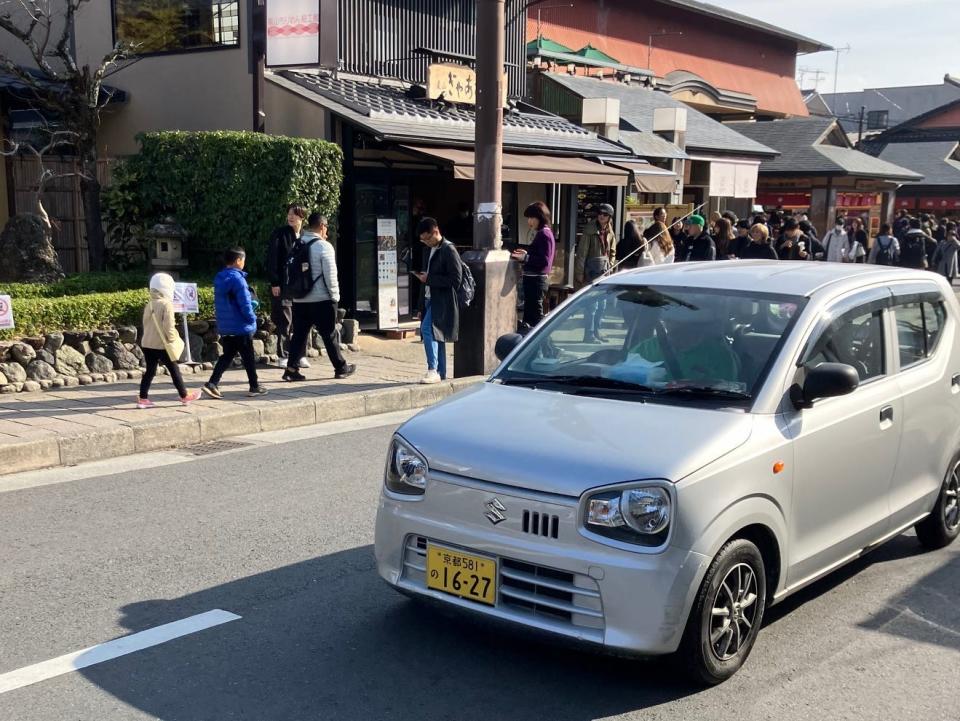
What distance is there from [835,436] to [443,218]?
511 inches

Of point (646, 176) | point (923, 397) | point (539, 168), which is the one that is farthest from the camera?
point (646, 176)

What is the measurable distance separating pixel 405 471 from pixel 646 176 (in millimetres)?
14586

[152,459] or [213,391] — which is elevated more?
[213,391]

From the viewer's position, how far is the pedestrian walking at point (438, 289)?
1030 centimetres

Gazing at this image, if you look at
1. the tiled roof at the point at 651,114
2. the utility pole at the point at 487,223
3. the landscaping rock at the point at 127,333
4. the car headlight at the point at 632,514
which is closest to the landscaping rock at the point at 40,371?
the landscaping rock at the point at 127,333

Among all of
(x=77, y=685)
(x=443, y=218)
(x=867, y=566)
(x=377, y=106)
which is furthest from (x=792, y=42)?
(x=77, y=685)

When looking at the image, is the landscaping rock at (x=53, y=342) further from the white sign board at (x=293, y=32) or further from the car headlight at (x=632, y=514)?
the car headlight at (x=632, y=514)

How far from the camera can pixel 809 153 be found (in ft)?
96.2

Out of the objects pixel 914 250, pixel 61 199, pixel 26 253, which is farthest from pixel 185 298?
pixel 914 250

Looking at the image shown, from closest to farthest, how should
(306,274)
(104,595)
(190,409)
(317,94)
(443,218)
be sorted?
(104,595)
(190,409)
(306,274)
(317,94)
(443,218)

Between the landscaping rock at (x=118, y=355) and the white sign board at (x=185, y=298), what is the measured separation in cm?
69

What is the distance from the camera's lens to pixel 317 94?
1350 cm

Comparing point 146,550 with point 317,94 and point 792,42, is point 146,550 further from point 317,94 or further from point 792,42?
point 792,42

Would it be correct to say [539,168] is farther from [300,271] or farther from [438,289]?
[300,271]
